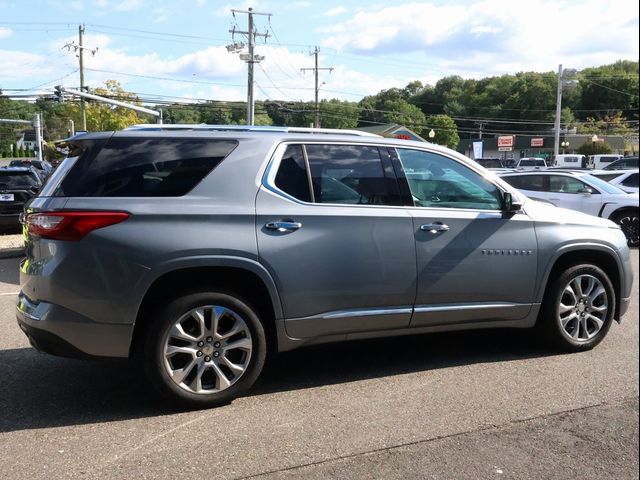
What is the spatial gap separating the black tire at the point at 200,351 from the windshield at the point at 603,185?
25.5ft

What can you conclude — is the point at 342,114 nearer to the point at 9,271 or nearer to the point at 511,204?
the point at 9,271

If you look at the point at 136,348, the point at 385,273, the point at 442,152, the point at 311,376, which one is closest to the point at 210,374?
the point at 136,348

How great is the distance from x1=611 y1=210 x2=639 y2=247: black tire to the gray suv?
6.44 m

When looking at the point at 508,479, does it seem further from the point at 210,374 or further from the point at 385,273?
the point at 210,374

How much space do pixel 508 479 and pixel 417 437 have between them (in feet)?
1.94

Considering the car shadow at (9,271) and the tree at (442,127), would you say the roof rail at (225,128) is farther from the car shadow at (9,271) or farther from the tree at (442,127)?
the tree at (442,127)

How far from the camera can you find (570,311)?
4742 mm

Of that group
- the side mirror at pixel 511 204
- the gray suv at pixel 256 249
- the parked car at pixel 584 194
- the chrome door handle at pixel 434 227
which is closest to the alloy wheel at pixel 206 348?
the gray suv at pixel 256 249

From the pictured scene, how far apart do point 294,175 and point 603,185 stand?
866 centimetres

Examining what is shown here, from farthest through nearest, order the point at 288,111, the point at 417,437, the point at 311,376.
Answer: the point at 288,111 < the point at 311,376 < the point at 417,437

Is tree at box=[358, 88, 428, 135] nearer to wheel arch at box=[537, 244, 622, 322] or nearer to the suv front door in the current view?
wheel arch at box=[537, 244, 622, 322]

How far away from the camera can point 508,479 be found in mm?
2855

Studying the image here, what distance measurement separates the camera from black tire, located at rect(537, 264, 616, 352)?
15.3 ft

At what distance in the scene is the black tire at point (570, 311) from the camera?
184 inches
